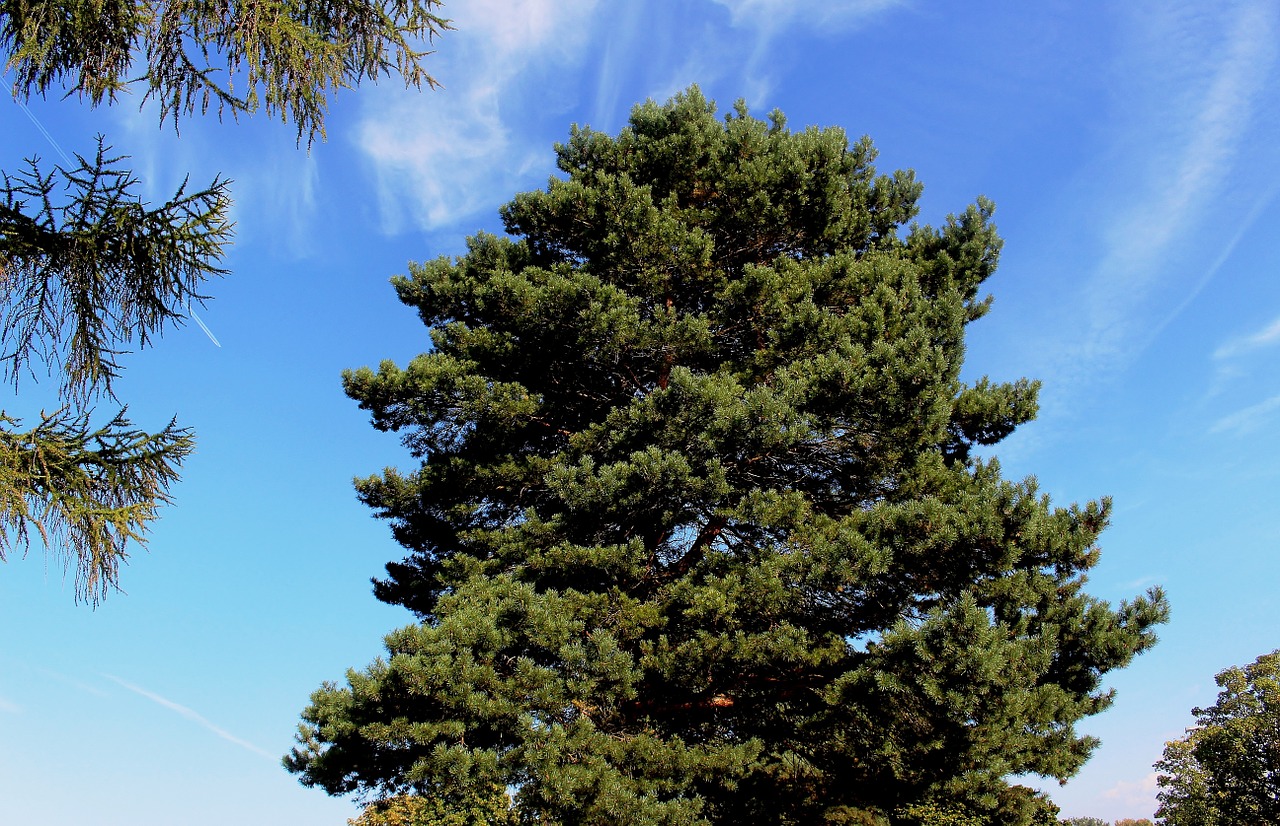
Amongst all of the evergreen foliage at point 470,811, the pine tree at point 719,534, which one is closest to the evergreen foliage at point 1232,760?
the pine tree at point 719,534

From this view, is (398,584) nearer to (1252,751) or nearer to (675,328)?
(675,328)

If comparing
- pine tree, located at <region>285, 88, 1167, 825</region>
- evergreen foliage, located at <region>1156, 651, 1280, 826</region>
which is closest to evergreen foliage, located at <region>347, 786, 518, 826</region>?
pine tree, located at <region>285, 88, 1167, 825</region>

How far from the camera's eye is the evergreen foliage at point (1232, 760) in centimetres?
2689

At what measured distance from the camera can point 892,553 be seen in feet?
29.8

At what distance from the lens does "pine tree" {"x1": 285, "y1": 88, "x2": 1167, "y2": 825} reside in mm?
8703

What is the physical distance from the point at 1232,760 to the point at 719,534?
2654 cm

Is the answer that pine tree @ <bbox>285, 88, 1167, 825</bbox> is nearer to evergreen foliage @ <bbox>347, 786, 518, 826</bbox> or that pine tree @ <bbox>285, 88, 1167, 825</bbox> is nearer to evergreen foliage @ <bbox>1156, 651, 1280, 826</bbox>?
evergreen foliage @ <bbox>347, 786, 518, 826</bbox>

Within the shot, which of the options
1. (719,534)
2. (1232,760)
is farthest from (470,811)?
(1232,760)

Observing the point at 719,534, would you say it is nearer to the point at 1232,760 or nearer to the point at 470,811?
the point at 470,811

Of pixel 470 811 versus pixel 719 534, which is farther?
pixel 719 534

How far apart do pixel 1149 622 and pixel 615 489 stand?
656cm

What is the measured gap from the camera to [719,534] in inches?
452

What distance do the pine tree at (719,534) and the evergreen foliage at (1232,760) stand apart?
21.2 meters

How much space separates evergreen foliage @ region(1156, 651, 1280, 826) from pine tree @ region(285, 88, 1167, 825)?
2118cm
